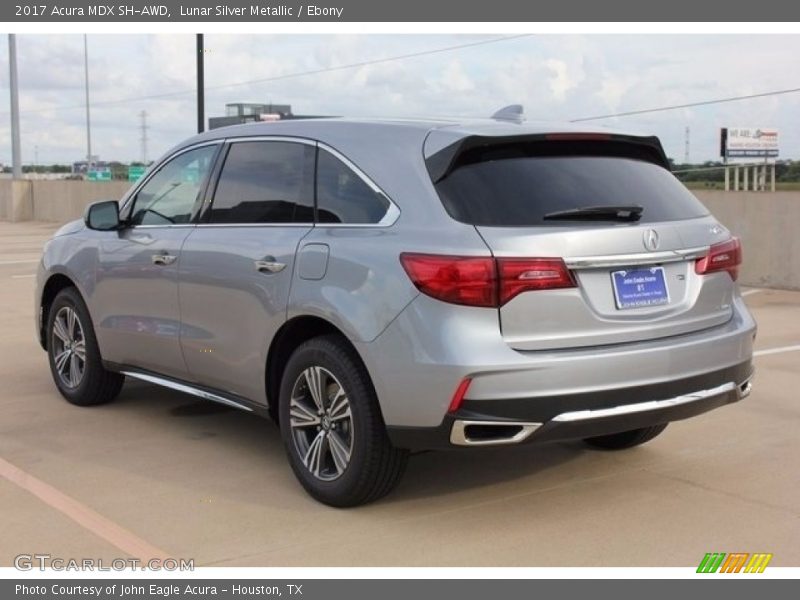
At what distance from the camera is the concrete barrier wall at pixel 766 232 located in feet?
44.3

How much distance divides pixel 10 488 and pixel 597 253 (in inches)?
122

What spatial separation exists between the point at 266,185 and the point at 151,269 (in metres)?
1.04

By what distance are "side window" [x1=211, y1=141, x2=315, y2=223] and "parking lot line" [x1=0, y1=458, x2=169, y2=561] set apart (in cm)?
165

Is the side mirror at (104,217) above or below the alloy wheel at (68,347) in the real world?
above

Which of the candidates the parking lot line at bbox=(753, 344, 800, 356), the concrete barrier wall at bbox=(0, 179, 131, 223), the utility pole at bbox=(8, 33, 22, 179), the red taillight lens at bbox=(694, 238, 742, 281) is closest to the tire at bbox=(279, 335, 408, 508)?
the red taillight lens at bbox=(694, 238, 742, 281)

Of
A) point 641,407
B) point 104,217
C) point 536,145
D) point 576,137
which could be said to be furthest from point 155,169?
point 641,407

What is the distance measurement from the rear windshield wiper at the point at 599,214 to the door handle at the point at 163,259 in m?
2.38

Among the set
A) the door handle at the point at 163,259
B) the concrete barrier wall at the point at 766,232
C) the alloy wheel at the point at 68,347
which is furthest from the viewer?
the concrete barrier wall at the point at 766,232

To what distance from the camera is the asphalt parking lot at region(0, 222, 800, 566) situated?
4148 mm

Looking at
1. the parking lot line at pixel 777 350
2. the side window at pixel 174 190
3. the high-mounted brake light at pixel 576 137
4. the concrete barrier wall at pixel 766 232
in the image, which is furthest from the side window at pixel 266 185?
the concrete barrier wall at pixel 766 232

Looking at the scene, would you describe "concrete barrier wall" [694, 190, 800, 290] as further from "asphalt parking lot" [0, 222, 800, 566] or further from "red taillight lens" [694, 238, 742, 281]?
"red taillight lens" [694, 238, 742, 281]

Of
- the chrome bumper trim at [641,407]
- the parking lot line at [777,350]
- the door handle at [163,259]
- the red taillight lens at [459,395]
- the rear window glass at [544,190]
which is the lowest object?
the parking lot line at [777,350]

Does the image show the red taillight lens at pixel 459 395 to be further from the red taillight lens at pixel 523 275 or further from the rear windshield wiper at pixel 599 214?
the rear windshield wiper at pixel 599 214

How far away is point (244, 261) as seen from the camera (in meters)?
5.06
